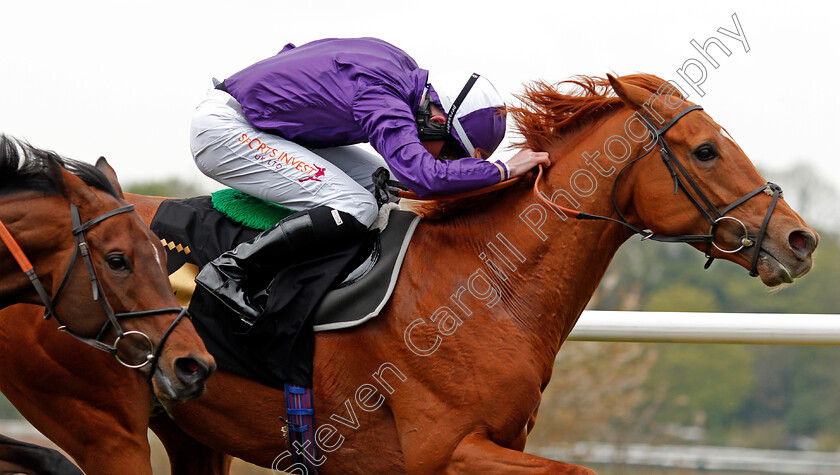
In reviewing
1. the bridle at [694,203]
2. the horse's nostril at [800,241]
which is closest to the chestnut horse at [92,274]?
the bridle at [694,203]

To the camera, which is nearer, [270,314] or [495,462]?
[495,462]

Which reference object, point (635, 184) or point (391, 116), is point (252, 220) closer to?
point (391, 116)

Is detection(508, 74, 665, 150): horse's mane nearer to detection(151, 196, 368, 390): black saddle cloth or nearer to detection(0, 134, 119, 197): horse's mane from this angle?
detection(151, 196, 368, 390): black saddle cloth

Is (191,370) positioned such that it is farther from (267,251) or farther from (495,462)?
(495,462)

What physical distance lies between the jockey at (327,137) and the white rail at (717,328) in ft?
4.69

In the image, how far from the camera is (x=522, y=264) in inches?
142

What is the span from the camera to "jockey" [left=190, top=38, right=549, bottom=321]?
349 centimetres

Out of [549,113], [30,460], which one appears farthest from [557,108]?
[30,460]

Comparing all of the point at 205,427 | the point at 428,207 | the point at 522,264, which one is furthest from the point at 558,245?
the point at 205,427

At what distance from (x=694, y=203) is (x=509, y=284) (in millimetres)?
733

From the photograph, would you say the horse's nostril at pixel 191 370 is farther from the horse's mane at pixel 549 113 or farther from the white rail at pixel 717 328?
the white rail at pixel 717 328

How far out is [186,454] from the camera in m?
4.38

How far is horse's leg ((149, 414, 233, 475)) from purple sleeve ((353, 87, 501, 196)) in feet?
5.62

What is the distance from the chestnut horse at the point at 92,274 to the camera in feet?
10.1
